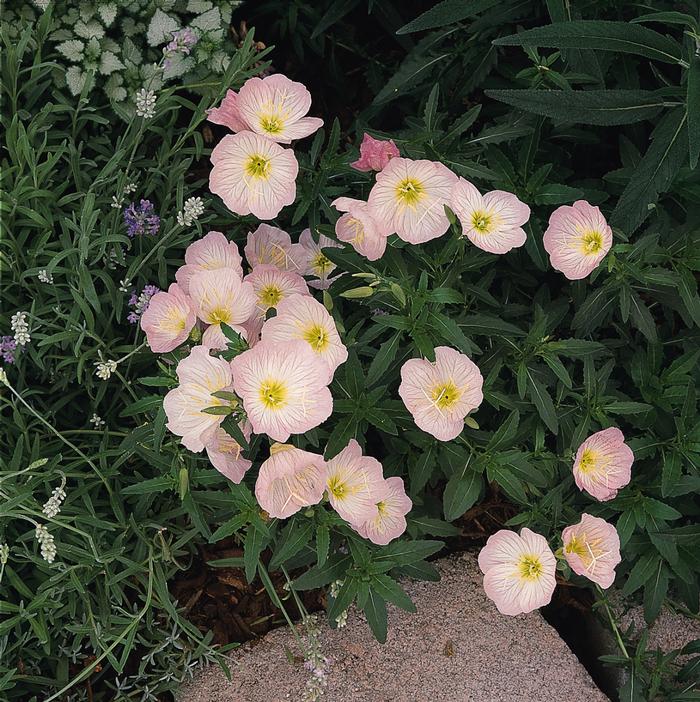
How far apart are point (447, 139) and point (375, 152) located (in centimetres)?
26

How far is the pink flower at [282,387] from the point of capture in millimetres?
1128

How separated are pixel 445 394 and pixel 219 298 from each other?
1.24 ft

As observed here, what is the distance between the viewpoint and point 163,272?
1628 mm

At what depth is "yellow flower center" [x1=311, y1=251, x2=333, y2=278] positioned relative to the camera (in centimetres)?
149

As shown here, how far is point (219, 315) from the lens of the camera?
1264mm

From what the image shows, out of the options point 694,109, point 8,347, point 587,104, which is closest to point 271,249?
point 8,347

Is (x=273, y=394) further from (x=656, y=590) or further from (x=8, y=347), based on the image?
(x=656, y=590)

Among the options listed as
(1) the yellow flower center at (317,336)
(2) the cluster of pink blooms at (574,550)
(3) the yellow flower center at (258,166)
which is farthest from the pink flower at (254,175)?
(2) the cluster of pink blooms at (574,550)

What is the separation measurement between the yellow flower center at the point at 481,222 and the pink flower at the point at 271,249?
348 mm

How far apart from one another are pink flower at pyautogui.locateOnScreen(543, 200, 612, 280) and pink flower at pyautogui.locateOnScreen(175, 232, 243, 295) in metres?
0.51

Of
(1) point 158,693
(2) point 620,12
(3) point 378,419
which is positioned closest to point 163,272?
(3) point 378,419

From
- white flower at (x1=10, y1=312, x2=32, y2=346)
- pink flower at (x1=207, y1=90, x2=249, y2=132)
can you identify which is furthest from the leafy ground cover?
pink flower at (x1=207, y1=90, x2=249, y2=132)

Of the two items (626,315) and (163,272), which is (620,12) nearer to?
(626,315)

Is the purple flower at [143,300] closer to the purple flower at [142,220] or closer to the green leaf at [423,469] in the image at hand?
the purple flower at [142,220]
